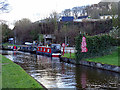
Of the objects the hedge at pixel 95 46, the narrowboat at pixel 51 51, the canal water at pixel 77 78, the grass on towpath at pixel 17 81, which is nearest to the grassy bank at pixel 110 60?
the hedge at pixel 95 46

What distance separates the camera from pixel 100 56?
21.4 meters

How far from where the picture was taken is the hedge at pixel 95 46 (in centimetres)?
2039

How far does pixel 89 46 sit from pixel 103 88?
36.7 ft

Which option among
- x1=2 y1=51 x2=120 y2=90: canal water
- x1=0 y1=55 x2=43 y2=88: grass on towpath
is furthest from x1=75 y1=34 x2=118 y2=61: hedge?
x1=0 y1=55 x2=43 y2=88: grass on towpath

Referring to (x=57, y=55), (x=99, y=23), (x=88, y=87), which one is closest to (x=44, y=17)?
(x=99, y=23)

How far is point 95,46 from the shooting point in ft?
69.6

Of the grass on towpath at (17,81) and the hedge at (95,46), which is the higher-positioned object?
the hedge at (95,46)

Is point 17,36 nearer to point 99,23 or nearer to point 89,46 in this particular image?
point 99,23

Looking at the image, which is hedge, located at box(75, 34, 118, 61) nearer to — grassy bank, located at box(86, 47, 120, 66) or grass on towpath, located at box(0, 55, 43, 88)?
grassy bank, located at box(86, 47, 120, 66)

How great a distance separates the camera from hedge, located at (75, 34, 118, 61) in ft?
66.9

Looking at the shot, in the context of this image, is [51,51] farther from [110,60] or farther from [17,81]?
[17,81]

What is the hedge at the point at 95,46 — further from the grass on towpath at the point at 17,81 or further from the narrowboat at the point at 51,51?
the grass on towpath at the point at 17,81

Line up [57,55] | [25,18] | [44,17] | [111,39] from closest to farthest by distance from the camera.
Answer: [111,39] → [57,55] → [44,17] → [25,18]

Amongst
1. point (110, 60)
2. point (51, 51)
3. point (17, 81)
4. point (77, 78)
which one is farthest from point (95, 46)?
point (17, 81)
